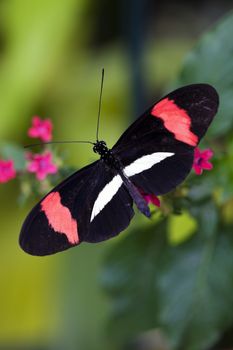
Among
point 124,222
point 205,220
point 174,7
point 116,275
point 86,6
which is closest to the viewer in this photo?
point 124,222

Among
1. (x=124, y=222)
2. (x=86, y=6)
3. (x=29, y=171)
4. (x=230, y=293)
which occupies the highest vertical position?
(x=86, y=6)

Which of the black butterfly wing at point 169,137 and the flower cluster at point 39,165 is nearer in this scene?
the black butterfly wing at point 169,137

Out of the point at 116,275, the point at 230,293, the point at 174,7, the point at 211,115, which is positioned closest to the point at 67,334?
the point at 116,275

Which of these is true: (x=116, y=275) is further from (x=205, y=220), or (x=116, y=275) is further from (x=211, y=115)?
(x=211, y=115)

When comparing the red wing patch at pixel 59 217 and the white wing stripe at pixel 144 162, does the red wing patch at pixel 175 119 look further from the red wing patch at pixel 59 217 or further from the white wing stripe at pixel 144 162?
the red wing patch at pixel 59 217

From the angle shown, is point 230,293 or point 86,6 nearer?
point 230,293

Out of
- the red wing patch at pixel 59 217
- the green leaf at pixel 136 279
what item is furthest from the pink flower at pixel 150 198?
the green leaf at pixel 136 279
